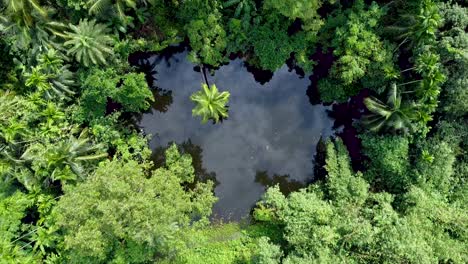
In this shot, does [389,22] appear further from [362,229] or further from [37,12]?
[37,12]

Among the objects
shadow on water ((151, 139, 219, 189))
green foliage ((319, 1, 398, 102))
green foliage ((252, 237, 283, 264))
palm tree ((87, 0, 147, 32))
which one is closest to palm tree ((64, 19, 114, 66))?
palm tree ((87, 0, 147, 32))

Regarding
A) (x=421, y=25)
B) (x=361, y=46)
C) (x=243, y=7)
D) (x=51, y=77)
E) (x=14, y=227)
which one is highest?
(x=243, y=7)

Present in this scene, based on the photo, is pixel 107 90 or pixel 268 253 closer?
pixel 268 253

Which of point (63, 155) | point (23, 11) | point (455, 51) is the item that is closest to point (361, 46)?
point (455, 51)

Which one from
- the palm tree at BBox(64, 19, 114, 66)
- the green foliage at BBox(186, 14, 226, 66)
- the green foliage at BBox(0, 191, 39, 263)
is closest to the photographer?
the green foliage at BBox(0, 191, 39, 263)

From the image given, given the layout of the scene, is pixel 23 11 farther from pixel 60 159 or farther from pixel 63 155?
pixel 60 159

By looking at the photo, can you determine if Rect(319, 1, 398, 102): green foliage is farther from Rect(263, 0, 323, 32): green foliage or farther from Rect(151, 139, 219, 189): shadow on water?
Rect(151, 139, 219, 189): shadow on water
